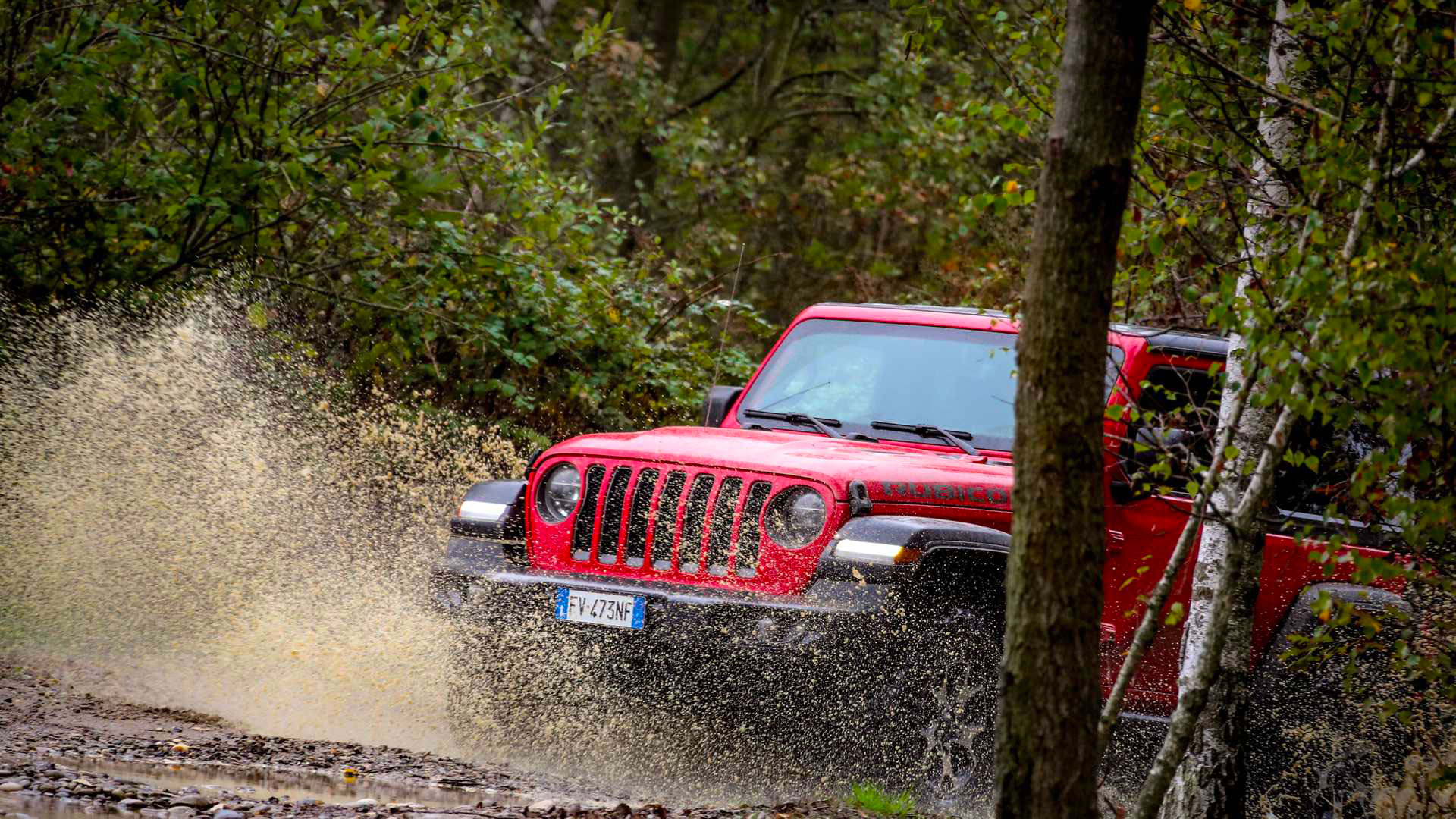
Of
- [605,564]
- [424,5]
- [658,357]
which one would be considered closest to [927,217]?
[658,357]

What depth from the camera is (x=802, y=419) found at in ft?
22.6

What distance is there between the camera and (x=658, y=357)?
37.8ft

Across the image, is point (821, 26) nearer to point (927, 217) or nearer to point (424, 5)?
point (927, 217)

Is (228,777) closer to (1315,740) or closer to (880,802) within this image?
(880,802)

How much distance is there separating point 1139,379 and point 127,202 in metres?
5.83

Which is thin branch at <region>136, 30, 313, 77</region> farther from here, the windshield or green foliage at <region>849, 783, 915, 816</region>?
green foliage at <region>849, 783, 915, 816</region>

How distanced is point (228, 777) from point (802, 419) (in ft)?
9.77

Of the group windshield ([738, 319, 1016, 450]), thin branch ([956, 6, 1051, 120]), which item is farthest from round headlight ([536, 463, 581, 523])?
thin branch ([956, 6, 1051, 120])

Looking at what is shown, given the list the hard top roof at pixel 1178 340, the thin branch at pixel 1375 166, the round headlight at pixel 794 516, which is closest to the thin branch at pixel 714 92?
the hard top roof at pixel 1178 340

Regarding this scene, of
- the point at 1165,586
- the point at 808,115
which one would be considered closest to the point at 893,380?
the point at 1165,586

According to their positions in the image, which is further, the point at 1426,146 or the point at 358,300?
the point at 358,300

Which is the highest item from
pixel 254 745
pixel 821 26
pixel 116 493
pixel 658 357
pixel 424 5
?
pixel 821 26

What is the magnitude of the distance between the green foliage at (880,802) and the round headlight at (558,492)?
1.68 m

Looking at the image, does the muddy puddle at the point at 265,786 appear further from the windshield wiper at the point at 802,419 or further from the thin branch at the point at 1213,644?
the windshield wiper at the point at 802,419
